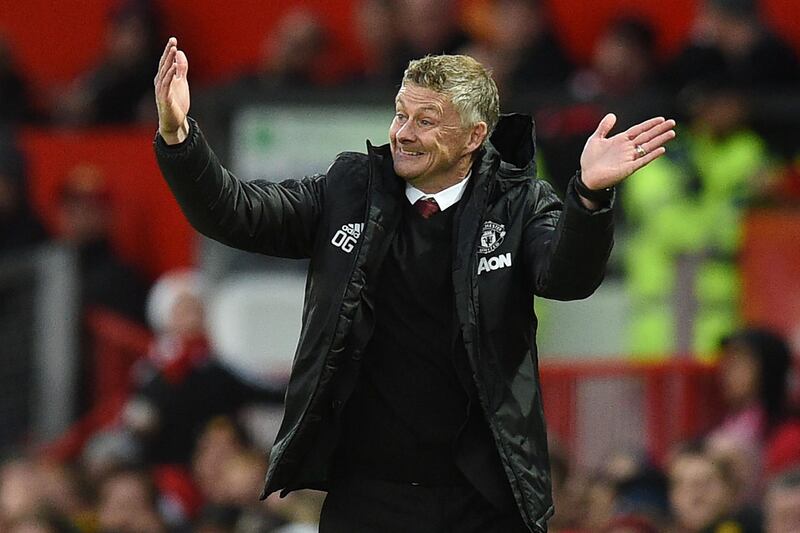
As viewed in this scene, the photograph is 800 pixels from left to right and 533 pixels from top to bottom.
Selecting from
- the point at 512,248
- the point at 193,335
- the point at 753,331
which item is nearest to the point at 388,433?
the point at 512,248

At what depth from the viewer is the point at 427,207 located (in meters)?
5.41

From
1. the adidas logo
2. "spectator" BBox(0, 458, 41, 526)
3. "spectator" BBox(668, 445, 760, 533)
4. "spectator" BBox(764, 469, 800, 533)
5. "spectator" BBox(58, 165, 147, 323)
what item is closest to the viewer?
the adidas logo

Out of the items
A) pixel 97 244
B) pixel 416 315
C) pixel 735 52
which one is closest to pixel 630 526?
pixel 416 315

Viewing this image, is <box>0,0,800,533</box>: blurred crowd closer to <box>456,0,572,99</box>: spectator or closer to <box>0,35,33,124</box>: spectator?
<box>456,0,572,99</box>: spectator

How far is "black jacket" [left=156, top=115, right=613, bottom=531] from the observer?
524cm

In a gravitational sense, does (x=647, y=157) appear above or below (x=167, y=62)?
below

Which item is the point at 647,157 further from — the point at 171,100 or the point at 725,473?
the point at 725,473

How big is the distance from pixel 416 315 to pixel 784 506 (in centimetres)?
286

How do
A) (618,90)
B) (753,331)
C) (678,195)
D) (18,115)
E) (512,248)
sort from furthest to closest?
1. (18,115)
2. (618,90)
3. (678,195)
4. (753,331)
5. (512,248)

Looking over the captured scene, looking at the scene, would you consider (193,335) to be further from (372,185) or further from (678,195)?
(372,185)

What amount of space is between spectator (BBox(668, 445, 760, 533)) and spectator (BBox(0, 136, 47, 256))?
5.36 meters

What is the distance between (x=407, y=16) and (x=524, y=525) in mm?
7245

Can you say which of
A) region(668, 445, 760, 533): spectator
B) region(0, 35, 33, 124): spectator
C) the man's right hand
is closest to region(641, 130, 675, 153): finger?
the man's right hand

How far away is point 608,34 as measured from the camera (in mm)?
11656
